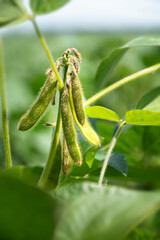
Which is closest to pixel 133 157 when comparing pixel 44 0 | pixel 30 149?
pixel 44 0

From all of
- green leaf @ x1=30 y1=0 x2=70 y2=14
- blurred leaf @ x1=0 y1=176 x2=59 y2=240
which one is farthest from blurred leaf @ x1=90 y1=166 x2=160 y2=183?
blurred leaf @ x1=0 y1=176 x2=59 y2=240

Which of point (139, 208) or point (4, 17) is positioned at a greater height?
point (4, 17)

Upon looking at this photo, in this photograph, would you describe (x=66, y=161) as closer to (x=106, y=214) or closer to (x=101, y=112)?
(x=101, y=112)

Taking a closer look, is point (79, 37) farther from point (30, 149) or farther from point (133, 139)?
point (133, 139)

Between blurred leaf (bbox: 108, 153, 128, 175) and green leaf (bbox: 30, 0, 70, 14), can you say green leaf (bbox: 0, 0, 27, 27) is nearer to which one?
green leaf (bbox: 30, 0, 70, 14)

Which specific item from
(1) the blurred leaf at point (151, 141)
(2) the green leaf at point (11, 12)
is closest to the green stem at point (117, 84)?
(2) the green leaf at point (11, 12)

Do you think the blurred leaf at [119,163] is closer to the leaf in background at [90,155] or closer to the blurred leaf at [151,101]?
the leaf in background at [90,155]
